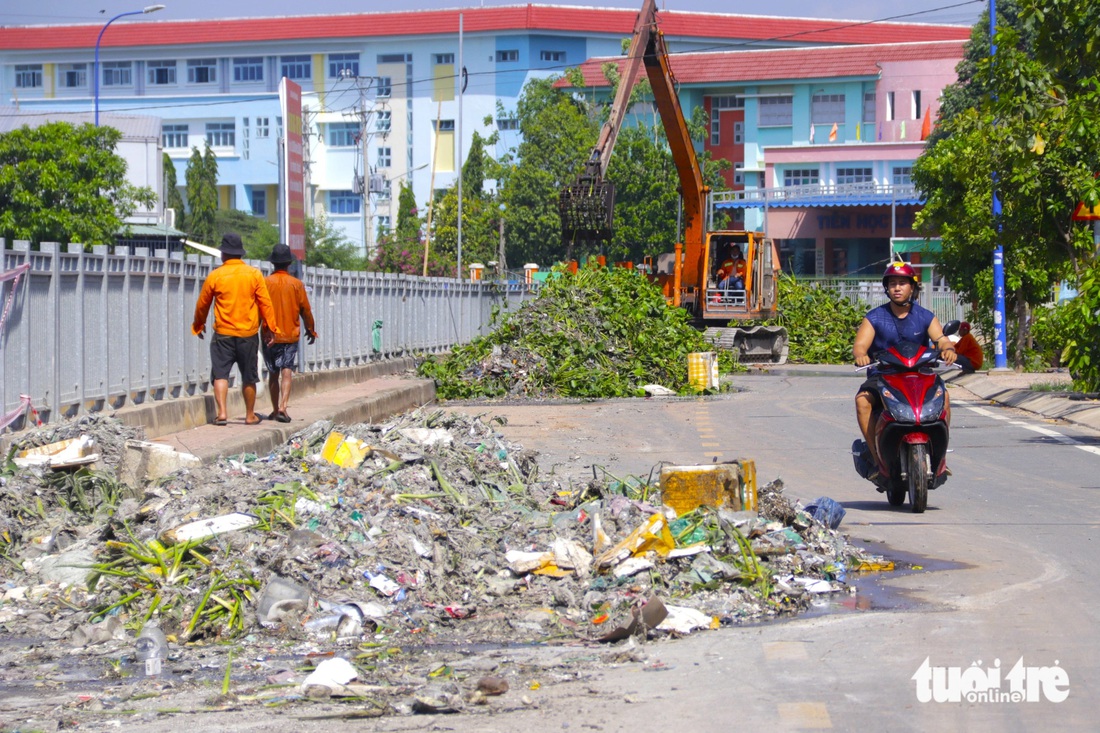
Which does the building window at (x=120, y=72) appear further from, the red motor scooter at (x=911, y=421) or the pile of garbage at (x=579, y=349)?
the red motor scooter at (x=911, y=421)

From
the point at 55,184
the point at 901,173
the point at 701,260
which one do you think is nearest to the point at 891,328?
the point at 701,260

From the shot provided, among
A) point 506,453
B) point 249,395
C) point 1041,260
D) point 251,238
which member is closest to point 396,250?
point 251,238

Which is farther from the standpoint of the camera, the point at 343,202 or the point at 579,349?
the point at 343,202

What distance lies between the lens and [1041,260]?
22609 millimetres

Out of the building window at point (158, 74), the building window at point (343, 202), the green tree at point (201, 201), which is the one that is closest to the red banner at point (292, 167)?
the green tree at point (201, 201)

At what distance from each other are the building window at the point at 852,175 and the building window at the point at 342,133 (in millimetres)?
30851

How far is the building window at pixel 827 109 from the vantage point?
68000 millimetres

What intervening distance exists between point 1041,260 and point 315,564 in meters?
18.8

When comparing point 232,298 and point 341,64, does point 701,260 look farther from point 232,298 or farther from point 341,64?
point 341,64

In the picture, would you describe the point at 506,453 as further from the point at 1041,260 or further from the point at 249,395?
the point at 1041,260

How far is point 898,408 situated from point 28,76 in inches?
3382

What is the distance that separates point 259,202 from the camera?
82812mm

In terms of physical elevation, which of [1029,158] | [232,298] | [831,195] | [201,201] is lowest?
[232,298]

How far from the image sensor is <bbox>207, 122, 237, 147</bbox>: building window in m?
80.9
